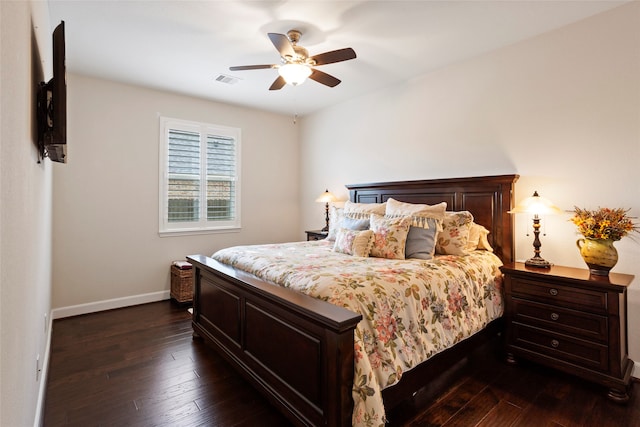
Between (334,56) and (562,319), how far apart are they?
263 centimetres

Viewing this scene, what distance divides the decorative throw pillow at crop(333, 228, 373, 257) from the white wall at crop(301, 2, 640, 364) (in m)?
1.41

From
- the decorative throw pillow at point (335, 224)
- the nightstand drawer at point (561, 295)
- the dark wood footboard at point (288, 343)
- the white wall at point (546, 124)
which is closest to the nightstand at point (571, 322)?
the nightstand drawer at point (561, 295)

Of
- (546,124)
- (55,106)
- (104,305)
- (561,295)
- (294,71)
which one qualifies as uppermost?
(294,71)

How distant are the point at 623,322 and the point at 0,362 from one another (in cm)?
325

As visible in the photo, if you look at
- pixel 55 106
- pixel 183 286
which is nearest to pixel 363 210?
pixel 183 286

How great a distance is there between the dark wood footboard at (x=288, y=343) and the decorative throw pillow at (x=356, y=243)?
37.1 inches

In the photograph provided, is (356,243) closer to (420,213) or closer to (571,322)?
(420,213)

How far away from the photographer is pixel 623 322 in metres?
2.22

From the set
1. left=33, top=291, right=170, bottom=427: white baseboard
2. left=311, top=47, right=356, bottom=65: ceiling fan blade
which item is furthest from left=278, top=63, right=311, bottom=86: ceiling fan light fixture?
left=33, top=291, right=170, bottom=427: white baseboard

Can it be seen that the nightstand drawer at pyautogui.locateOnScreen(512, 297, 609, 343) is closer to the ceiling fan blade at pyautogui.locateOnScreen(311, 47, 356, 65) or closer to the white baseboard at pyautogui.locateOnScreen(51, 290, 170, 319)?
the ceiling fan blade at pyautogui.locateOnScreen(311, 47, 356, 65)

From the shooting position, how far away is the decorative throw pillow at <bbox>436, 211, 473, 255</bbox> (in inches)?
113

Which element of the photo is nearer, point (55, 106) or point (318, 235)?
point (55, 106)

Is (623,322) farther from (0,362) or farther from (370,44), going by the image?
(0,362)

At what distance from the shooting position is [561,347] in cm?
237
